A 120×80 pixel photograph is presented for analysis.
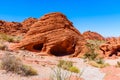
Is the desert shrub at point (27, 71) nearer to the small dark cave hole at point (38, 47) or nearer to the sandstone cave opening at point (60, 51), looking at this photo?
the sandstone cave opening at point (60, 51)

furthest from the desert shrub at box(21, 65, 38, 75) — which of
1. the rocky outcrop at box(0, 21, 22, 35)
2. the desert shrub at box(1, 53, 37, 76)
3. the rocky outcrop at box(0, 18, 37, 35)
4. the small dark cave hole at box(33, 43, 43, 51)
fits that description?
the rocky outcrop at box(0, 21, 22, 35)

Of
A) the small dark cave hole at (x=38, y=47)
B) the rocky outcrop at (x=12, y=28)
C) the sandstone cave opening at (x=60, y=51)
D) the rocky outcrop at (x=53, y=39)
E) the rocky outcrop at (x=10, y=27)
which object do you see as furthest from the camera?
the rocky outcrop at (x=10, y=27)

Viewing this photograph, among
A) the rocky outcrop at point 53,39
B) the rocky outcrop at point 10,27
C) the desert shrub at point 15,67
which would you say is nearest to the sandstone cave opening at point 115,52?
the rocky outcrop at point 53,39

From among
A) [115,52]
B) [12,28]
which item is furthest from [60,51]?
[12,28]

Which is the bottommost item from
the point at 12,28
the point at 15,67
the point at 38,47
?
the point at 15,67

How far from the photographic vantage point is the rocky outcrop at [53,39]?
29.4m

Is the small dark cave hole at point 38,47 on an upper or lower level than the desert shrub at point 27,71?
upper

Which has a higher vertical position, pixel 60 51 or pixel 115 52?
pixel 60 51

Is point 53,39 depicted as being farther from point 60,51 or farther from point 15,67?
point 15,67

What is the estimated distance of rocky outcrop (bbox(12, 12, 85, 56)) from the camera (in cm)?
2939

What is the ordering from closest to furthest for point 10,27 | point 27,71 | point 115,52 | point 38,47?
point 27,71 < point 38,47 < point 115,52 < point 10,27

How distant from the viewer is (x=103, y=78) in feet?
52.8

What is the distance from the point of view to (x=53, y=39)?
97.1 ft

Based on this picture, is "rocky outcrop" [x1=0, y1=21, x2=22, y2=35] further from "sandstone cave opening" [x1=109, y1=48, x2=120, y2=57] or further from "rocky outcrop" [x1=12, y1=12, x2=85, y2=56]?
"sandstone cave opening" [x1=109, y1=48, x2=120, y2=57]
